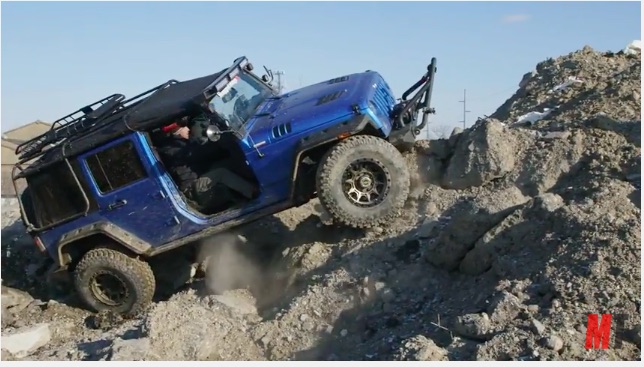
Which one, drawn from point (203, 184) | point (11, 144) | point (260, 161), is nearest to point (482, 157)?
point (260, 161)

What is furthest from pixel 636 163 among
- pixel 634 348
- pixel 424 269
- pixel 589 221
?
pixel 634 348

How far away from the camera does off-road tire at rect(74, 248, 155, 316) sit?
880 cm

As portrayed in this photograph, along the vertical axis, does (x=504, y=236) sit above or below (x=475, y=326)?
above

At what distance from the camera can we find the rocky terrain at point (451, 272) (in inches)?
226

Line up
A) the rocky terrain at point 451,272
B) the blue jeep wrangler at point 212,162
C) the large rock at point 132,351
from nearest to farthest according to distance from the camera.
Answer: the rocky terrain at point 451,272 < the large rock at point 132,351 < the blue jeep wrangler at point 212,162

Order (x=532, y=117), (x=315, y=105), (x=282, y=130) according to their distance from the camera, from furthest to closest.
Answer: (x=532, y=117)
(x=315, y=105)
(x=282, y=130)

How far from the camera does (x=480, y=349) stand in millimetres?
5348

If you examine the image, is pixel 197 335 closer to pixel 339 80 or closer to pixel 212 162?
pixel 212 162

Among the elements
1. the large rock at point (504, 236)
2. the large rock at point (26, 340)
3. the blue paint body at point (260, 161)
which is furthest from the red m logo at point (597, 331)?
the large rock at point (26, 340)

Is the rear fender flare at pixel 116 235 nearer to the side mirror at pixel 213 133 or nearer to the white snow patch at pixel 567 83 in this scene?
the side mirror at pixel 213 133

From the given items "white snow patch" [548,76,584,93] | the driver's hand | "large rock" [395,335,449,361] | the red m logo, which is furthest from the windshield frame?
the red m logo

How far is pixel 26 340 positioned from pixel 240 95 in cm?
352

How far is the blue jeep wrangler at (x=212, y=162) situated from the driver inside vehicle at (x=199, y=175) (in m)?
0.06

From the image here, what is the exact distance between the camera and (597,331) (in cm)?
533
